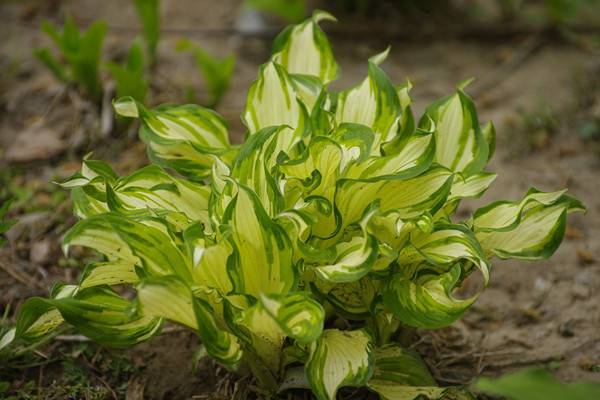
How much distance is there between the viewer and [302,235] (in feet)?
4.11

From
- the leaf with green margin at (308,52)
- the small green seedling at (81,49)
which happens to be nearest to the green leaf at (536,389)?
the leaf with green margin at (308,52)

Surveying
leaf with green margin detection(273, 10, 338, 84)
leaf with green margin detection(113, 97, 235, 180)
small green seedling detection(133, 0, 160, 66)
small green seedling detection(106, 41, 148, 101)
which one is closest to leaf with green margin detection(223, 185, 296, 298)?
leaf with green margin detection(113, 97, 235, 180)

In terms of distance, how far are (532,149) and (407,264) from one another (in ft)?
3.97

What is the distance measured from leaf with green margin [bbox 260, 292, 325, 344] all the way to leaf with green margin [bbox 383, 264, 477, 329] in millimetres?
188

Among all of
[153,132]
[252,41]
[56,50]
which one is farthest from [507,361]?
[56,50]

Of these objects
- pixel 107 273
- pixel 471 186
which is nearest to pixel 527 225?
pixel 471 186

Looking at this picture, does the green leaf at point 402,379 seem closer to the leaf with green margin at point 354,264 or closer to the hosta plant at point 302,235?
the hosta plant at point 302,235

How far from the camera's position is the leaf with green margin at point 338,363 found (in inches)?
44.7

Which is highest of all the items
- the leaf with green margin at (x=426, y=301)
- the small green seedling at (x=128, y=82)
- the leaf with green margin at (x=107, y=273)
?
the leaf with green margin at (x=426, y=301)

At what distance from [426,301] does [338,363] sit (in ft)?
0.63

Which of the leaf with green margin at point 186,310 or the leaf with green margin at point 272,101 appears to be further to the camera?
the leaf with green margin at point 272,101

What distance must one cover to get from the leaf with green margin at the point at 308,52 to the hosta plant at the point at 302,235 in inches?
4.9

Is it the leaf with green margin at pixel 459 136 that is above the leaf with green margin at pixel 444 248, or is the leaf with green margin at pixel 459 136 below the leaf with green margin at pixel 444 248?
above

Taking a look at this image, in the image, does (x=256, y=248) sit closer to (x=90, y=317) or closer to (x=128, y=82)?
(x=90, y=317)
